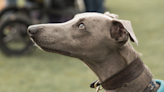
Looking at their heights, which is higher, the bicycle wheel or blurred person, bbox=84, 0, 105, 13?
blurred person, bbox=84, 0, 105, 13

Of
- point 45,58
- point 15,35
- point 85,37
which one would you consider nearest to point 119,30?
point 85,37

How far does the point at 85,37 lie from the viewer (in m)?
2.03

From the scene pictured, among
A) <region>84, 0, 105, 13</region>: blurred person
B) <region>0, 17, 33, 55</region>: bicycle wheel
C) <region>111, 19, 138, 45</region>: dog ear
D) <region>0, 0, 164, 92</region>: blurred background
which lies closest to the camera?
<region>111, 19, 138, 45</region>: dog ear

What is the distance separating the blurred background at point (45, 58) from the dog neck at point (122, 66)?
6.77 ft

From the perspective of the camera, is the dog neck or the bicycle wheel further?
the bicycle wheel

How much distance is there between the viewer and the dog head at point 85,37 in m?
2.00

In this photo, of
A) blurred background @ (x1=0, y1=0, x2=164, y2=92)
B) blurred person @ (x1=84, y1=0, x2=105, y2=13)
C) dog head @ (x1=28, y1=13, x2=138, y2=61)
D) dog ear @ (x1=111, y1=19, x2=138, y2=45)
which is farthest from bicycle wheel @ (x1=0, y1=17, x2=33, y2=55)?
dog ear @ (x1=111, y1=19, x2=138, y2=45)

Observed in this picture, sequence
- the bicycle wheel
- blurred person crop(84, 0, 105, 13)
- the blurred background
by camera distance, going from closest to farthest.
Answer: the blurred background < the bicycle wheel < blurred person crop(84, 0, 105, 13)

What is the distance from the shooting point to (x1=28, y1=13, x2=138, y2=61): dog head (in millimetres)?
1996

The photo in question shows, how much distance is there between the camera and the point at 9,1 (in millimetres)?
6820

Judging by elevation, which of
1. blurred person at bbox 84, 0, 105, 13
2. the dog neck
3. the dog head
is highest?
the dog head

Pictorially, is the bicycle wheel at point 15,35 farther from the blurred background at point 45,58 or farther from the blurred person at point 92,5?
the blurred person at point 92,5

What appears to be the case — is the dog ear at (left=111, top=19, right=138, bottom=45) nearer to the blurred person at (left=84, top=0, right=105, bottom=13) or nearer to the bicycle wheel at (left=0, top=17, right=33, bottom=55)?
the bicycle wheel at (left=0, top=17, right=33, bottom=55)

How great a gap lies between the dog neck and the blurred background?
206cm
